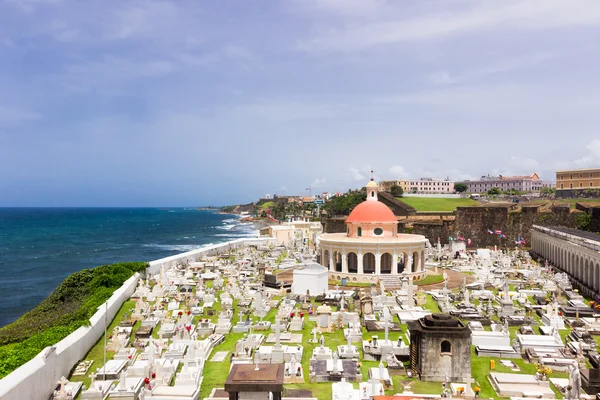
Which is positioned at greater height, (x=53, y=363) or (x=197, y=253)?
(x=197, y=253)

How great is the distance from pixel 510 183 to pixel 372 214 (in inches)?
3266

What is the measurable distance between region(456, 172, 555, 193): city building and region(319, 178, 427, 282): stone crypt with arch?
251 feet

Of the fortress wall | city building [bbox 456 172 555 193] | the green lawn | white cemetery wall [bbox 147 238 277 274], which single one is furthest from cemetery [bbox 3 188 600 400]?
city building [bbox 456 172 555 193]

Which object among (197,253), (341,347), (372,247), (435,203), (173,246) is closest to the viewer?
(341,347)

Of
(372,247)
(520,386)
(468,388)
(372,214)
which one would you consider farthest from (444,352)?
(372,214)

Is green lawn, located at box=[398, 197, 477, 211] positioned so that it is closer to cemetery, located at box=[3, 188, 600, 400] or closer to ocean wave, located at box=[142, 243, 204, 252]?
ocean wave, located at box=[142, 243, 204, 252]

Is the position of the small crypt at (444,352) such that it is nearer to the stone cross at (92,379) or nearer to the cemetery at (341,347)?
the cemetery at (341,347)

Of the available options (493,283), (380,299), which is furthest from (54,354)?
(493,283)

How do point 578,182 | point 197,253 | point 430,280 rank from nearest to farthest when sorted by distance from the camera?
point 430,280, point 197,253, point 578,182

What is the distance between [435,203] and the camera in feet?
238

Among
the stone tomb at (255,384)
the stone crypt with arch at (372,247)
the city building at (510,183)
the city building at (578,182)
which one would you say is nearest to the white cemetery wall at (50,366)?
the stone tomb at (255,384)

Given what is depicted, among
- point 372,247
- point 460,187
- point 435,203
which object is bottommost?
point 372,247

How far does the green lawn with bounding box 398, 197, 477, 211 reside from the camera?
67.7 m

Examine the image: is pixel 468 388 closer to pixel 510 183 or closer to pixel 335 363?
pixel 335 363
